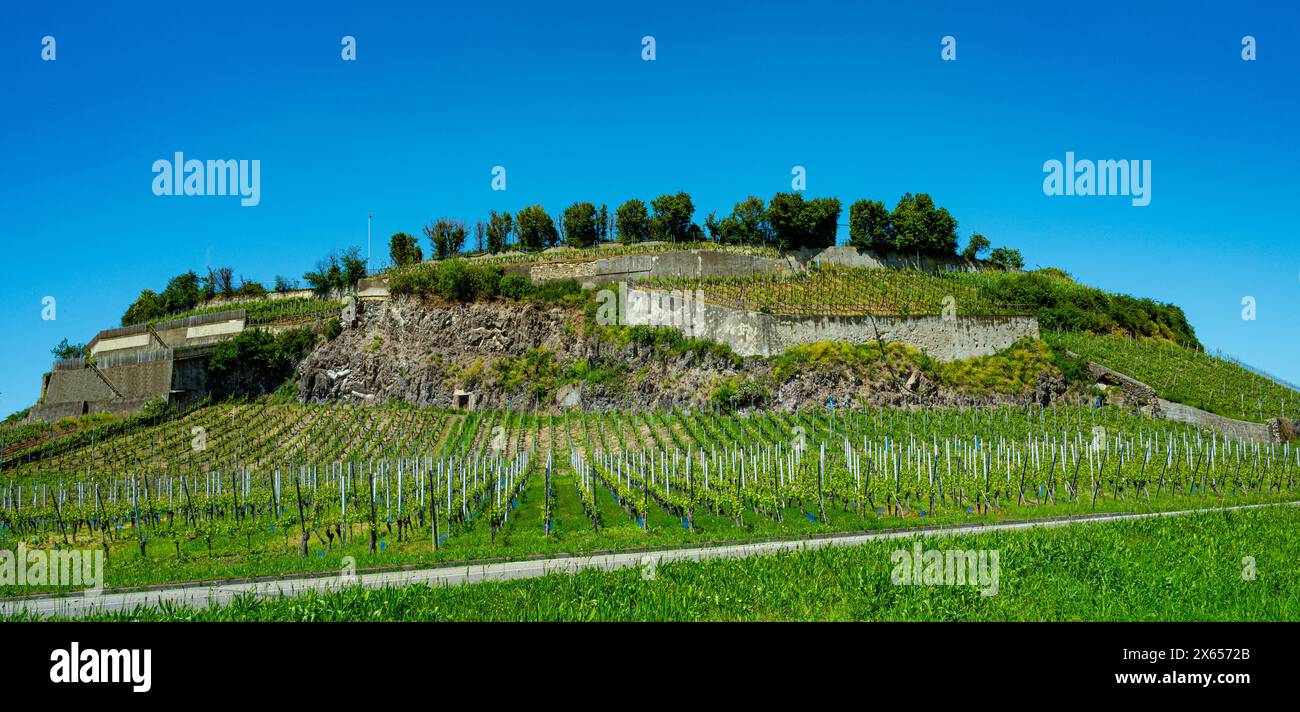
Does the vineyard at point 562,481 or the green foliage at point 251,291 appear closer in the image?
the vineyard at point 562,481

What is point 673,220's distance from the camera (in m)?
77.4

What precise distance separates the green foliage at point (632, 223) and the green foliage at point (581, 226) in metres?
2.17

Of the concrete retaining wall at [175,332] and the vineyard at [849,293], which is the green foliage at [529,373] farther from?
the concrete retaining wall at [175,332]

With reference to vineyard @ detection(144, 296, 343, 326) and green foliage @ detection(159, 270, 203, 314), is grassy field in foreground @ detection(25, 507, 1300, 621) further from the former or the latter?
green foliage @ detection(159, 270, 203, 314)

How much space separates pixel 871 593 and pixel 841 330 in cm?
3829

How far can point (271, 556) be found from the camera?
61.6 feet

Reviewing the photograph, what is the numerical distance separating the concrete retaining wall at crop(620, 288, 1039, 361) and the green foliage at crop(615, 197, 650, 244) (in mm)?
27913

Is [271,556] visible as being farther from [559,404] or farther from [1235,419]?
[1235,419]

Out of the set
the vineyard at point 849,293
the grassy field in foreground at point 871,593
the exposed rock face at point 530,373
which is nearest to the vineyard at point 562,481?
the exposed rock face at point 530,373

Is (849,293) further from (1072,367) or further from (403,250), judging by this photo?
(403,250)

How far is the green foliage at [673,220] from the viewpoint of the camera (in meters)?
77.3

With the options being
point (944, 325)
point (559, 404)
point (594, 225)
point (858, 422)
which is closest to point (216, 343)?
point (559, 404)

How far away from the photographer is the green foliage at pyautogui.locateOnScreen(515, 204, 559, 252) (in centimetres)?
7738

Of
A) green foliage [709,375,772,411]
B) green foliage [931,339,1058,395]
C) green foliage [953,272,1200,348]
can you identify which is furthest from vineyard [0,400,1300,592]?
green foliage [953,272,1200,348]
